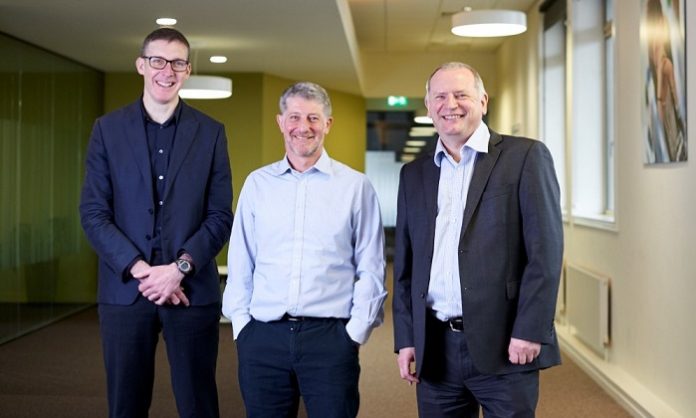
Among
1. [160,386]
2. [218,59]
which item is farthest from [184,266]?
[218,59]

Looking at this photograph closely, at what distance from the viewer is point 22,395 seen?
6.48m

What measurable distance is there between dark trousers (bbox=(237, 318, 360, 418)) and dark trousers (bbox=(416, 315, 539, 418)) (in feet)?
0.85

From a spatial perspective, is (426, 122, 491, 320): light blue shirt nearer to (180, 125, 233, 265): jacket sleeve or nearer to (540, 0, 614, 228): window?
(180, 125, 233, 265): jacket sleeve

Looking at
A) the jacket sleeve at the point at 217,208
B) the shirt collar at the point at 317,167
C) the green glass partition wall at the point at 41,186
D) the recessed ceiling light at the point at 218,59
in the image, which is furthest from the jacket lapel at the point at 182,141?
the recessed ceiling light at the point at 218,59

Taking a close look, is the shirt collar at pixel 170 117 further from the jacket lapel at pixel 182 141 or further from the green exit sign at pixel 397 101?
the green exit sign at pixel 397 101

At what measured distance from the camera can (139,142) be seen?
3219 mm

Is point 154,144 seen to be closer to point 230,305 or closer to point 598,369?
point 230,305

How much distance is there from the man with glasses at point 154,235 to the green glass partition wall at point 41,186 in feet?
20.4

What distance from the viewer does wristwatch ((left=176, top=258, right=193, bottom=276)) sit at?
313 cm

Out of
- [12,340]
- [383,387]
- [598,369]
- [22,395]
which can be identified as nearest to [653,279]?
[598,369]

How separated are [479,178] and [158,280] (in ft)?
3.74

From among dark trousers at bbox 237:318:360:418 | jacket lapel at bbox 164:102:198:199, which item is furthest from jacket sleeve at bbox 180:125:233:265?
dark trousers at bbox 237:318:360:418

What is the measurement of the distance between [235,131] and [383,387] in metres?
7.11

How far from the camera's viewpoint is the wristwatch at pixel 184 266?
313cm
